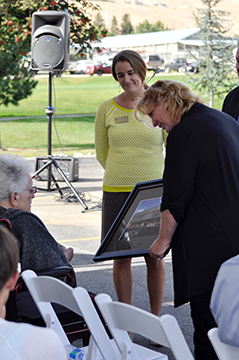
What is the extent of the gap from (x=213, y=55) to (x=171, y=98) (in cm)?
2125

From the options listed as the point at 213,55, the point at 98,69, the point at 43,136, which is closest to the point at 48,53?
the point at 43,136

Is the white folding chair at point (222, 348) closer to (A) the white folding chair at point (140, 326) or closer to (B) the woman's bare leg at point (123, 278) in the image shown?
(A) the white folding chair at point (140, 326)

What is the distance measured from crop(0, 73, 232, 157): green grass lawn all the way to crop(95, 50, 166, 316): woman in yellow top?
3737 mm

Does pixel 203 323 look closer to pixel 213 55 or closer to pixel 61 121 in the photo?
pixel 213 55

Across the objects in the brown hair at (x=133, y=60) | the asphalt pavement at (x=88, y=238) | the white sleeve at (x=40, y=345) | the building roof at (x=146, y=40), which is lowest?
the asphalt pavement at (x=88, y=238)

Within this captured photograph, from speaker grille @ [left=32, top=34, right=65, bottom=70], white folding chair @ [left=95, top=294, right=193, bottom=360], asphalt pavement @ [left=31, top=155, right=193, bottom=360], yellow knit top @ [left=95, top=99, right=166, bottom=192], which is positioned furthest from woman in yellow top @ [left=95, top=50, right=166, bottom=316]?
speaker grille @ [left=32, top=34, right=65, bottom=70]

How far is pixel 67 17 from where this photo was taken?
7965mm

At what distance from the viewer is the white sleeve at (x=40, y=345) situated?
53.1 inches

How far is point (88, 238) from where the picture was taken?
6.17 metres

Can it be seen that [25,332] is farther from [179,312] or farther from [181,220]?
[179,312]

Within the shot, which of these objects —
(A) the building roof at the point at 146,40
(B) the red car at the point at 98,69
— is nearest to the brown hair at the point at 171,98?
(B) the red car at the point at 98,69

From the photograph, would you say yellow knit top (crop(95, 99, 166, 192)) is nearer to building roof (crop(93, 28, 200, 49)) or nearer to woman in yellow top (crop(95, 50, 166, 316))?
woman in yellow top (crop(95, 50, 166, 316))

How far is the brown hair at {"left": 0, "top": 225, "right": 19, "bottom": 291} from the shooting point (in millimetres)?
1395

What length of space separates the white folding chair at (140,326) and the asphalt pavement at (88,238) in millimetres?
1426
